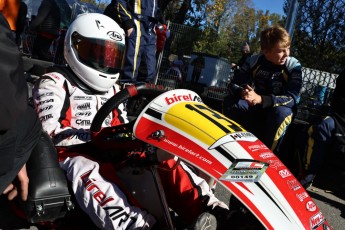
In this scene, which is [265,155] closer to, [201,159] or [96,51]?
[201,159]

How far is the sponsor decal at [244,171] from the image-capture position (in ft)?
5.80

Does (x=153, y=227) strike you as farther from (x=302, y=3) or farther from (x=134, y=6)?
(x=302, y=3)

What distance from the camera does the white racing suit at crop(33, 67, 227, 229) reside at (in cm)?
194

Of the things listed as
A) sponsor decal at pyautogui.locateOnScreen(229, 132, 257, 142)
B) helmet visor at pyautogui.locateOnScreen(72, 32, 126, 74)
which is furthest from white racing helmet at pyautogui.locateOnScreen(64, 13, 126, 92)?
sponsor decal at pyautogui.locateOnScreen(229, 132, 257, 142)

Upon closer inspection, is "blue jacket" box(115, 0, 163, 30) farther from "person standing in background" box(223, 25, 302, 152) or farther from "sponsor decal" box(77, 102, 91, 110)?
"sponsor decal" box(77, 102, 91, 110)

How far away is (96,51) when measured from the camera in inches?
105

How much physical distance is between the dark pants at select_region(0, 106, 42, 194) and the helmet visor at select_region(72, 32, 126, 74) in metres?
0.85

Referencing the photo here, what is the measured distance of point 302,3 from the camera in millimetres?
4961

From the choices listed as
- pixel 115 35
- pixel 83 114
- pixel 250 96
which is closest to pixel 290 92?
pixel 250 96

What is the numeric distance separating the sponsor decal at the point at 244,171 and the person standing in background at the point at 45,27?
4.98 meters

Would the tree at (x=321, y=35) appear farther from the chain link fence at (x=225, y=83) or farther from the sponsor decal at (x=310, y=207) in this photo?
the sponsor decal at (x=310, y=207)

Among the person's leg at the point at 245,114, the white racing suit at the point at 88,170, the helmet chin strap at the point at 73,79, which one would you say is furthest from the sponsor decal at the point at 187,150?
the person's leg at the point at 245,114

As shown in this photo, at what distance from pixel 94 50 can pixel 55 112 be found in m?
0.53

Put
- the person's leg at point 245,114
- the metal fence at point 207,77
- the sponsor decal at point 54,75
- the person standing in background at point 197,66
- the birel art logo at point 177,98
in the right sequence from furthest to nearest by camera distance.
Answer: the person standing in background at point 197,66
the metal fence at point 207,77
the person's leg at point 245,114
the sponsor decal at point 54,75
the birel art logo at point 177,98
